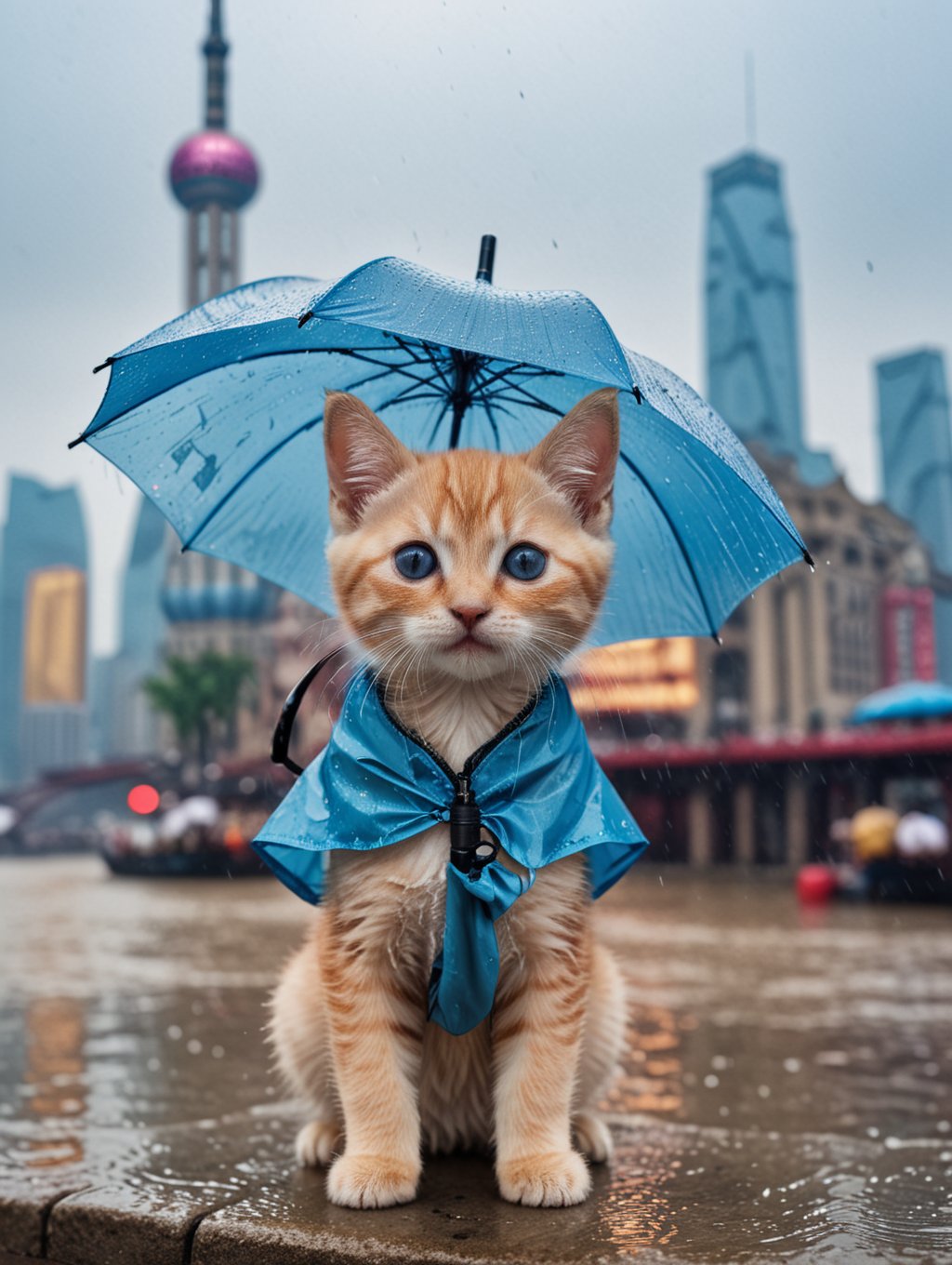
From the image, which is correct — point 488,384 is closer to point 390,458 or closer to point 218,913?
point 390,458

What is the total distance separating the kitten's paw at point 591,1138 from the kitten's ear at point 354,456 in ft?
4.68

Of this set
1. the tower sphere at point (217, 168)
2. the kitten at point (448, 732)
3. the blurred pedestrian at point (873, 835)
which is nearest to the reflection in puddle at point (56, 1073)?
the kitten at point (448, 732)

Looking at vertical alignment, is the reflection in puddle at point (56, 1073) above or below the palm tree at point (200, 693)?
below

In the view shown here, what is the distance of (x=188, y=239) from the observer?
102 m

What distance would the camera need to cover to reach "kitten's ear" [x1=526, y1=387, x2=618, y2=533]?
2.19 meters

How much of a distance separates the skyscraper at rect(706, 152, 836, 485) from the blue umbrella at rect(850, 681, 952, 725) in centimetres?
11307

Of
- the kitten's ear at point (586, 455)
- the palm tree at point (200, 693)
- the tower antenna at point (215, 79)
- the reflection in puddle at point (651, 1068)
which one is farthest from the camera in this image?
the tower antenna at point (215, 79)

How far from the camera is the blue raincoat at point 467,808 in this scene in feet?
6.83

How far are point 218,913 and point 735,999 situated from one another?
11.0 m

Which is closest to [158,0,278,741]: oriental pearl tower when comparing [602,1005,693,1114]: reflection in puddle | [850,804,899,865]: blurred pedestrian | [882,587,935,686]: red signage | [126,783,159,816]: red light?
[126,783,159,816]: red light

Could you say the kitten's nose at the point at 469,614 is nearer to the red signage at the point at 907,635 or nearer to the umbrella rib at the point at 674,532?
the umbrella rib at the point at 674,532

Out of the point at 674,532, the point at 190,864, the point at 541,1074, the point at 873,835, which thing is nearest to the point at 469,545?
the point at 674,532

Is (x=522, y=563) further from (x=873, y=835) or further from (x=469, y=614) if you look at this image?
(x=873, y=835)

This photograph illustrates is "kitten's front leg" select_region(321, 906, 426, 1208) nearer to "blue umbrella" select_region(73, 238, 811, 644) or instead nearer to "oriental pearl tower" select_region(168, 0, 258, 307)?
"blue umbrella" select_region(73, 238, 811, 644)
